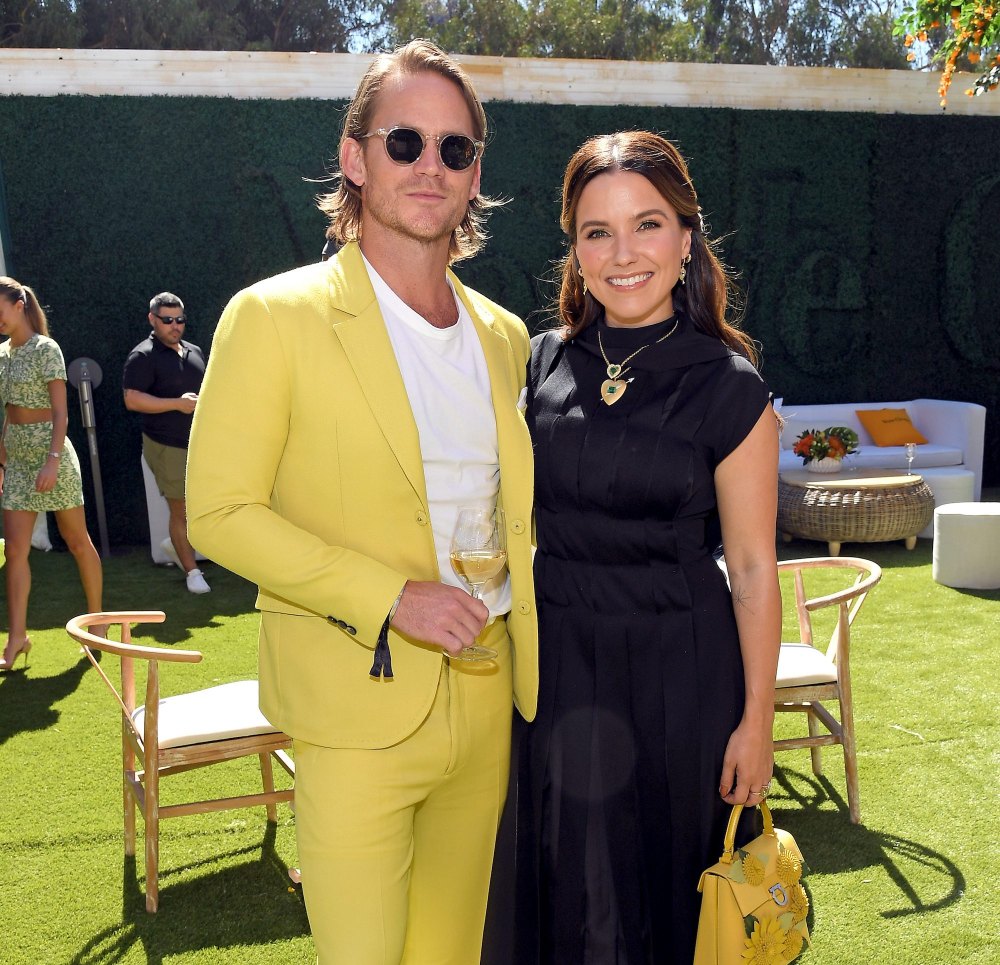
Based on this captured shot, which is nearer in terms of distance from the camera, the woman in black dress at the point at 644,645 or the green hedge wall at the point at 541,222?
the woman in black dress at the point at 644,645

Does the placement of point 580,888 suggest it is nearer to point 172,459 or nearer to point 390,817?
point 390,817

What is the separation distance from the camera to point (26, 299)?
5.51 metres

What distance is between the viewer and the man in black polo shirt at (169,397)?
705 centimetres

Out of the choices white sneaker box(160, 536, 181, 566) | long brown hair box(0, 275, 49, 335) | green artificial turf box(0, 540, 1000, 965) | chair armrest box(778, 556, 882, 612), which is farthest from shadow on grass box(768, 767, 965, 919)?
white sneaker box(160, 536, 181, 566)

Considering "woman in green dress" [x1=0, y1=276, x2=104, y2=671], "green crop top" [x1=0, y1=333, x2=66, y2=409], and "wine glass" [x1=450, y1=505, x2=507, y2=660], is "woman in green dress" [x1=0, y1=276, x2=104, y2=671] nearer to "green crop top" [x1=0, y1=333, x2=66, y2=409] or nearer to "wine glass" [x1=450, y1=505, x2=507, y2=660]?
"green crop top" [x1=0, y1=333, x2=66, y2=409]

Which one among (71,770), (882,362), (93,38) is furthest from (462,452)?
(93,38)

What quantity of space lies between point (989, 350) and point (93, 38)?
1942 centimetres

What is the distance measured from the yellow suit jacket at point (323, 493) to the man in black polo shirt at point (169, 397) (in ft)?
17.5

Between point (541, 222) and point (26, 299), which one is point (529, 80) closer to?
point (541, 222)

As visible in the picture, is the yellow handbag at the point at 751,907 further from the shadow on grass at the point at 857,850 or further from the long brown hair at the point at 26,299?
the long brown hair at the point at 26,299

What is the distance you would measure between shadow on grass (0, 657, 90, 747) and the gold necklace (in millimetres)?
3505

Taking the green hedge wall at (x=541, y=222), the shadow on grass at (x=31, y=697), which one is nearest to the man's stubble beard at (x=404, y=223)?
the shadow on grass at (x=31, y=697)

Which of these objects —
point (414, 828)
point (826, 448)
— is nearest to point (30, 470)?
point (414, 828)

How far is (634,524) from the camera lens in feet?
6.87
